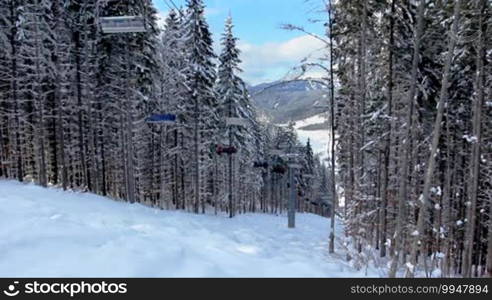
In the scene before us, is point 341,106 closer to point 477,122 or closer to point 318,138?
point 477,122

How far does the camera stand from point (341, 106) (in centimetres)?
2158

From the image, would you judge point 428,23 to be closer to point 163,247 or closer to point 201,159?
point 163,247

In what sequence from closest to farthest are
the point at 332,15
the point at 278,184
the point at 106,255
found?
the point at 106,255
the point at 332,15
the point at 278,184

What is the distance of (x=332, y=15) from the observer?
11.7 meters

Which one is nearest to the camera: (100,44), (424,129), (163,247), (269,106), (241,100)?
(163,247)

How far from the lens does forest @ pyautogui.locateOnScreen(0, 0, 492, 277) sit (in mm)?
11961

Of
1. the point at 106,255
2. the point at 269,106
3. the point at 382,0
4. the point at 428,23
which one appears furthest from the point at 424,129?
the point at 106,255

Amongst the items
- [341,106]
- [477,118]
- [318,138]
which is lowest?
[318,138]

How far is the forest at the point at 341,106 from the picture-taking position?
12.0 metres

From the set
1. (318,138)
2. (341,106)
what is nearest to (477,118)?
(341,106)

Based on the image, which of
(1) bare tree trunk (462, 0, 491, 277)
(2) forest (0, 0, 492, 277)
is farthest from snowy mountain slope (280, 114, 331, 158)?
(1) bare tree trunk (462, 0, 491, 277)

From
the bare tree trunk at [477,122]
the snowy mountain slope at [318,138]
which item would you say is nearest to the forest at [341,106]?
the bare tree trunk at [477,122]

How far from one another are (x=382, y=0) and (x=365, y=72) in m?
3.13

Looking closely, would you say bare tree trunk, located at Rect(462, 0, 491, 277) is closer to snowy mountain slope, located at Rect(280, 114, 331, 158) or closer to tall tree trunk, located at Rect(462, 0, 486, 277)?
tall tree trunk, located at Rect(462, 0, 486, 277)
